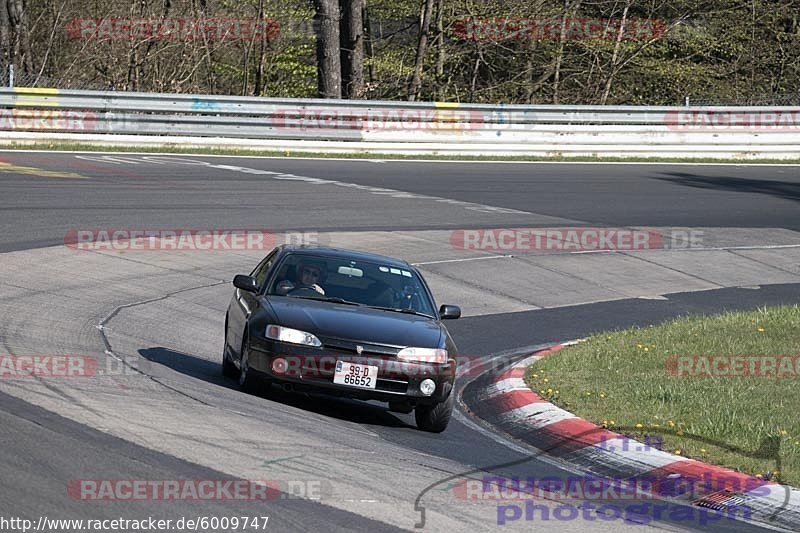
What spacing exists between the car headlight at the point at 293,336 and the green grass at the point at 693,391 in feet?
7.07

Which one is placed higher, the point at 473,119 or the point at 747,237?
the point at 473,119

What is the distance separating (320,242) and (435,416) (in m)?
8.70

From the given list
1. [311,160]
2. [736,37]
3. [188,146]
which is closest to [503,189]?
[311,160]

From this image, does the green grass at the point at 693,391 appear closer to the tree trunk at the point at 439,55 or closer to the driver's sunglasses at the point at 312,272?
the driver's sunglasses at the point at 312,272

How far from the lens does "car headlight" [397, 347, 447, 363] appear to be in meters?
9.22

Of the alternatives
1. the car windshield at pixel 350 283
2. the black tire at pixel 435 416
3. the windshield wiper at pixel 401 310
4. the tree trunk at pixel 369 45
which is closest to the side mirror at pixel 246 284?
the car windshield at pixel 350 283

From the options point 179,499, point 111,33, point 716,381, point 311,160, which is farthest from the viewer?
point 111,33

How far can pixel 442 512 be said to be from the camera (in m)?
6.42

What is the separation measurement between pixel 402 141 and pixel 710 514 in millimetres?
22191

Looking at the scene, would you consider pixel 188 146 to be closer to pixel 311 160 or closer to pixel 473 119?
pixel 311 160

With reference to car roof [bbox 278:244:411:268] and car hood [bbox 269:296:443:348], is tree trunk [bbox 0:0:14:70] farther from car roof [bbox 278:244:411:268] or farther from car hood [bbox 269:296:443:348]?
car hood [bbox 269:296:443:348]

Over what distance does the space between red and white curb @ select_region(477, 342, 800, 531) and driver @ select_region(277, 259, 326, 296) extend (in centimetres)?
177

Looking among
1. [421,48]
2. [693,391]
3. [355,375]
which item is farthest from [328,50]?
[355,375]

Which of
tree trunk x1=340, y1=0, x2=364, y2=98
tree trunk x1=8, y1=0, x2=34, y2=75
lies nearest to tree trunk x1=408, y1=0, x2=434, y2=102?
tree trunk x1=340, y1=0, x2=364, y2=98
